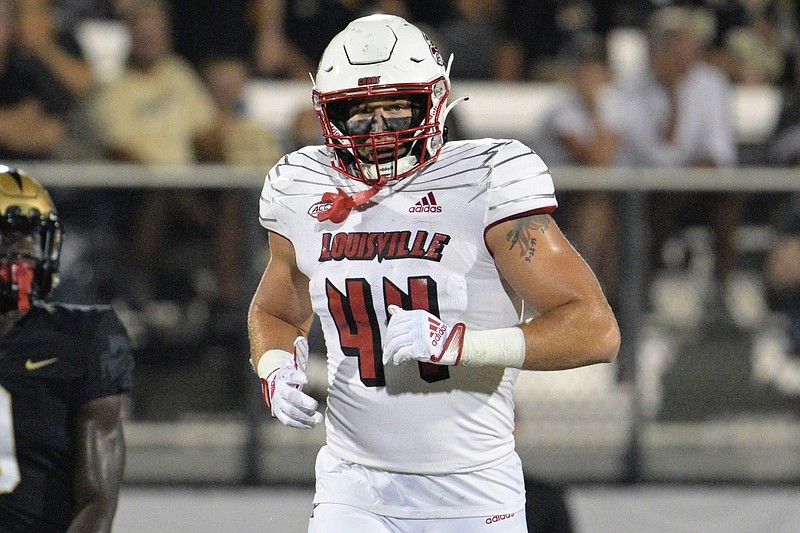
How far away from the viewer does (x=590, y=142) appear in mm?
6172

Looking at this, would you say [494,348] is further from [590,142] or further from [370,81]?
[590,142]

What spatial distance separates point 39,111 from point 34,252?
3356mm

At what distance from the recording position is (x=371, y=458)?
269cm

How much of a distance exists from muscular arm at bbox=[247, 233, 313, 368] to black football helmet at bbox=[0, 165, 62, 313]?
0.48m

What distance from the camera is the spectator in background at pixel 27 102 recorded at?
5.91 m

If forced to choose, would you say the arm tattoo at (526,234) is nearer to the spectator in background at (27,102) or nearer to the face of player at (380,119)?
the face of player at (380,119)

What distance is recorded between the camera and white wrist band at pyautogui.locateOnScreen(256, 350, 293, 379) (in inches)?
111

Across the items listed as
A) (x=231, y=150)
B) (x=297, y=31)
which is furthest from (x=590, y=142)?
(x=297, y=31)

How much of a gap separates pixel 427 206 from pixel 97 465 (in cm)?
90

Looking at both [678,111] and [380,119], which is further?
[678,111]

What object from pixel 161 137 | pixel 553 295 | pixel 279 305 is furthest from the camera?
pixel 161 137

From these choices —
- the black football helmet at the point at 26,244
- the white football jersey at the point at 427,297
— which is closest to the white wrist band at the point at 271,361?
the white football jersey at the point at 427,297

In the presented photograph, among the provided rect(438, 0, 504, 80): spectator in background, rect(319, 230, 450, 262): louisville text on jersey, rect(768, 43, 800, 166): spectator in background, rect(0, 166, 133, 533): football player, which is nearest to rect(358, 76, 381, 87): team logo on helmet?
rect(319, 230, 450, 262): louisville text on jersey

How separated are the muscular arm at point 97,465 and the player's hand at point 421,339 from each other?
0.69 meters
